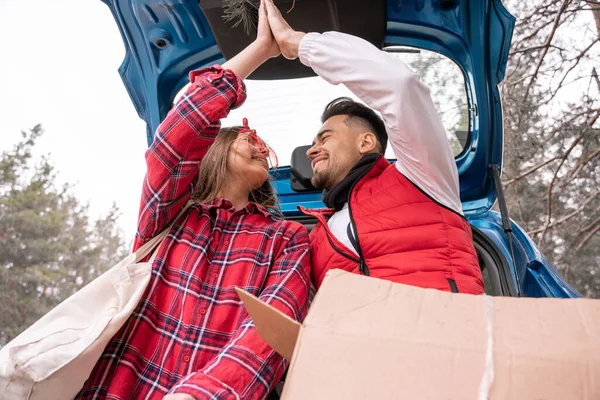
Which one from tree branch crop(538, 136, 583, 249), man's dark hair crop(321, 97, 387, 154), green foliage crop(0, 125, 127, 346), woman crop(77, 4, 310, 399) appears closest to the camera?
woman crop(77, 4, 310, 399)

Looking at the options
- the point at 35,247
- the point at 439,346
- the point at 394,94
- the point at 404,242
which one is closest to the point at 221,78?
the point at 394,94

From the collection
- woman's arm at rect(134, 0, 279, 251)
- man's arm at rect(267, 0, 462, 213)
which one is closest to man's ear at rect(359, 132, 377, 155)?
man's arm at rect(267, 0, 462, 213)

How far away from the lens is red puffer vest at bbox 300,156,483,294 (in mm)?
1699

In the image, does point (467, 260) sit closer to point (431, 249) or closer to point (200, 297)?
point (431, 249)

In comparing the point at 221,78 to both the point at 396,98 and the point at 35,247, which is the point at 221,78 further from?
the point at 35,247

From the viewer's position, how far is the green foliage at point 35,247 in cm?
1525

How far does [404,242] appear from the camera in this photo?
1755mm

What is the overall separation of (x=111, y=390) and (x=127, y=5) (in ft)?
4.62

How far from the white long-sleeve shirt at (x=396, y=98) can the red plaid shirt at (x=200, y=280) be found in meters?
0.32

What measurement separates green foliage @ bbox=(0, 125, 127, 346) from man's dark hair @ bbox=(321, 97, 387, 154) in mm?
15272

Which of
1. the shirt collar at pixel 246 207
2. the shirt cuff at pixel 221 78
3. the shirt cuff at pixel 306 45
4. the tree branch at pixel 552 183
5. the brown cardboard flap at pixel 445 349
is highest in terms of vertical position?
the shirt cuff at pixel 306 45

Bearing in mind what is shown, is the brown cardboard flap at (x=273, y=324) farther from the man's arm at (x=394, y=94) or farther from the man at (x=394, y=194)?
the man's arm at (x=394, y=94)

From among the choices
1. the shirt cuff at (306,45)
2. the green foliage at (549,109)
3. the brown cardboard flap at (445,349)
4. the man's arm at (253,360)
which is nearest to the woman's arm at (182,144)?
the shirt cuff at (306,45)

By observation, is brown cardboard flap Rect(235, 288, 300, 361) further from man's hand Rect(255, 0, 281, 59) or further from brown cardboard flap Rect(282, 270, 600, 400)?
man's hand Rect(255, 0, 281, 59)
